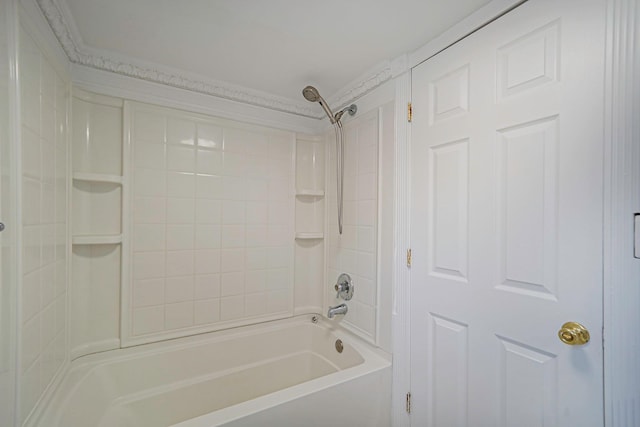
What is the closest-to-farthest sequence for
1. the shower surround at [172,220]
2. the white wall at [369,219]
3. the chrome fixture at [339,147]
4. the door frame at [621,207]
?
the door frame at [621,207]
the shower surround at [172,220]
the white wall at [369,219]
the chrome fixture at [339,147]

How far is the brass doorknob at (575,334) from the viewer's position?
82cm

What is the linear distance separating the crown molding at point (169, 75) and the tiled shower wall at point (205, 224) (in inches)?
6.7

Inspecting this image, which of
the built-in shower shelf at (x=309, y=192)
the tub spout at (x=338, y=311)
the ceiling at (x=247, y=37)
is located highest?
the ceiling at (x=247, y=37)

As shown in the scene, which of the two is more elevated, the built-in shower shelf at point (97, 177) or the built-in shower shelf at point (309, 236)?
the built-in shower shelf at point (97, 177)

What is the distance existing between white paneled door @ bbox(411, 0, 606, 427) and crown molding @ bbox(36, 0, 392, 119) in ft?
1.62

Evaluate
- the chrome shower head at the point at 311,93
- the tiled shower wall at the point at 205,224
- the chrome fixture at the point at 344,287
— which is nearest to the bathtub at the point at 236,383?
the tiled shower wall at the point at 205,224

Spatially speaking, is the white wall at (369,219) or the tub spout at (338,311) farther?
the tub spout at (338,311)

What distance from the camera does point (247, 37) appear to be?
130cm

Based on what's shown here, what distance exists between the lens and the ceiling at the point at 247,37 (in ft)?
3.66

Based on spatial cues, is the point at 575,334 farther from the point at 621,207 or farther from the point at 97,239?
the point at 97,239

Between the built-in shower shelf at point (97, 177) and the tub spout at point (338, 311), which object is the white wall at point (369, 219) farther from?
the built-in shower shelf at point (97, 177)

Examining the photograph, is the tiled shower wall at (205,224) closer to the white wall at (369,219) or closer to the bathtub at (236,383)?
the bathtub at (236,383)

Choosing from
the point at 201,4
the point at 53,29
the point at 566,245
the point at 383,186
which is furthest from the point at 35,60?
the point at 566,245

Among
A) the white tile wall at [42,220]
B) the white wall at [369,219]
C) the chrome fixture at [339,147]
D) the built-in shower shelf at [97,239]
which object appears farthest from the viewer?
the chrome fixture at [339,147]
